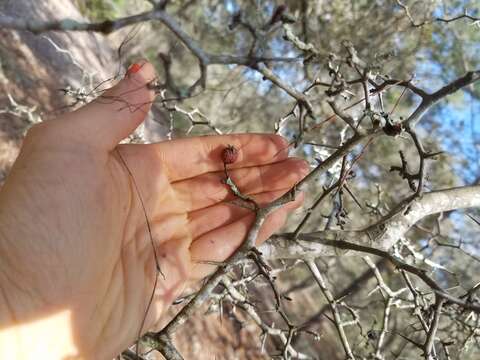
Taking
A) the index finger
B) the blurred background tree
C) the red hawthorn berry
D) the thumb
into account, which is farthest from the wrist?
the blurred background tree

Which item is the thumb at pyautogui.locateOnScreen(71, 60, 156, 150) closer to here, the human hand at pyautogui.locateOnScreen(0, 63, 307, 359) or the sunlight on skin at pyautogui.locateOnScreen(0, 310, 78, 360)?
the human hand at pyautogui.locateOnScreen(0, 63, 307, 359)

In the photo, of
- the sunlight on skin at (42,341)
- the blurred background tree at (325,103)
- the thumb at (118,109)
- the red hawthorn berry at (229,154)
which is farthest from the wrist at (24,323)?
the blurred background tree at (325,103)

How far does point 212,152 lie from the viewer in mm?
2275

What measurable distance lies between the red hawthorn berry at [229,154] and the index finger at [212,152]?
0.12 feet

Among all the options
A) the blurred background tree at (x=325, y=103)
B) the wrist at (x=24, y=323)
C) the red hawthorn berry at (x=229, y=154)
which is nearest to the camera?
the wrist at (x=24, y=323)

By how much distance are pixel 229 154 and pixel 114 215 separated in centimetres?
58

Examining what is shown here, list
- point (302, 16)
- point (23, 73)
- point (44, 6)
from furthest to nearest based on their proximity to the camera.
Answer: point (44, 6), point (23, 73), point (302, 16)

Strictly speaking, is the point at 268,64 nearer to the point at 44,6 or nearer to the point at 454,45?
the point at 454,45

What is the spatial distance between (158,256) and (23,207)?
1.93ft

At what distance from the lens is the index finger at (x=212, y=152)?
7.36ft

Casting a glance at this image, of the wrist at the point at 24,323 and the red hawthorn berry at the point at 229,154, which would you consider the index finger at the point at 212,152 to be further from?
the wrist at the point at 24,323

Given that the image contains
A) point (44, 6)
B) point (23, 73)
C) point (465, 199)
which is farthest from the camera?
point (44, 6)

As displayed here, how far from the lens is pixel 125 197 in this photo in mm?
2104

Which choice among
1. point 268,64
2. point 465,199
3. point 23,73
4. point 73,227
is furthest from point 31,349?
point 23,73
